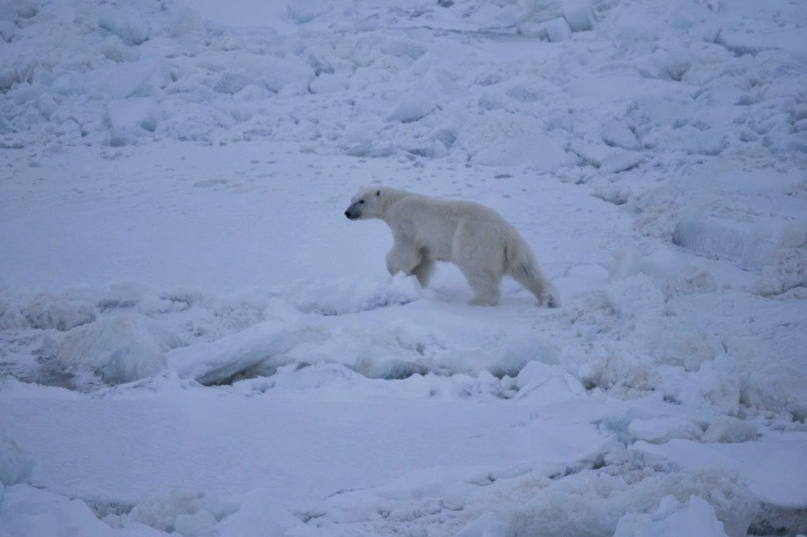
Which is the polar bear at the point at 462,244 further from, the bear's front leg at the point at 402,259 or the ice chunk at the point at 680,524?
the ice chunk at the point at 680,524

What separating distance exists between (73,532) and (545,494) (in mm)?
1180

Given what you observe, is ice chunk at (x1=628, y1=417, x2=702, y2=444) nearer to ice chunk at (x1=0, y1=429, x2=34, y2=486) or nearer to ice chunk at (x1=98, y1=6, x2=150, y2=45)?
ice chunk at (x1=0, y1=429, x2=34, y2=486)

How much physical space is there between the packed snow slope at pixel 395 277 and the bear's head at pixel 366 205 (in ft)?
0.84

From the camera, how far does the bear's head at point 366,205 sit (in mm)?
6086

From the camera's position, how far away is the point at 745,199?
20.0 feet

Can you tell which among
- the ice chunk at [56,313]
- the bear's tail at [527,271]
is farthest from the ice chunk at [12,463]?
the bear's tail at [527,271]

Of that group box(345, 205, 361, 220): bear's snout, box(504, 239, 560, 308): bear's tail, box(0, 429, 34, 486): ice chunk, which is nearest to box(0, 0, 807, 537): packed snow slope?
box(0, 429, 34, 486): ice chunk

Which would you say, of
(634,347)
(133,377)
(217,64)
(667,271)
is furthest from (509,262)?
(217,64)

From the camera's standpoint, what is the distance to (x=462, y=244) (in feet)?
17.3

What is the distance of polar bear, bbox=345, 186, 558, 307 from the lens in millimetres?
5160

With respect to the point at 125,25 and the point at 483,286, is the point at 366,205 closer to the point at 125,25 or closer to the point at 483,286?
the point at 483,286

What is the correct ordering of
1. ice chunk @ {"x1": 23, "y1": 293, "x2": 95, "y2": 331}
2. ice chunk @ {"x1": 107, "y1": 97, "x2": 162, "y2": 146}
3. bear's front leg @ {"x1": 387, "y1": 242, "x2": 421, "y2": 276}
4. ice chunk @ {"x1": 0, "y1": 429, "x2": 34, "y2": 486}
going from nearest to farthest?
1. ice chunk @ {"x1": 0, "y1": 429, "x2": 34, "y2": 486}
2. ice chunk @ {"x1": 23, "y1": 293, "x2": 95, "y2": 331}
3. bear's front leg @ {"x1": 387, "y1": 242, "x2": 421, "y2": 276}
4. ice chunk @ {"x1": 107, "y1": 97, "x2": 162, "y2": 146}

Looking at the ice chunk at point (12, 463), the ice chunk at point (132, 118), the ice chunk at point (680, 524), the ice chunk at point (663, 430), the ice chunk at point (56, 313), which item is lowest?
the ice chunk at point (56, 313)

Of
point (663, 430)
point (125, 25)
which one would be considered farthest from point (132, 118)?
point (663, 430)
